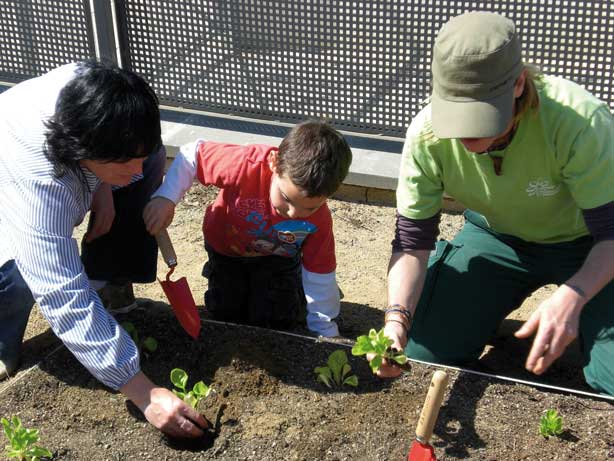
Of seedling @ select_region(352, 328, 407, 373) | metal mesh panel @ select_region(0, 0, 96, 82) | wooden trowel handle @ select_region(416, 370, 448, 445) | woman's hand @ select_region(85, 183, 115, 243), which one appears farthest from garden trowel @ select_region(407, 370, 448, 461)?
metal mesh panel @ select_region(0, 0, 96, 82)

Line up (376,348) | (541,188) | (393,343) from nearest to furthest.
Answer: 1. (376,348)
2. (393,343)
3. (541,188)

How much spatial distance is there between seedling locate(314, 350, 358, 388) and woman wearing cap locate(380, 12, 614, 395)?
19cm

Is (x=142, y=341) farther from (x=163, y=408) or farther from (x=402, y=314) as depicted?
(x=402, y=314)

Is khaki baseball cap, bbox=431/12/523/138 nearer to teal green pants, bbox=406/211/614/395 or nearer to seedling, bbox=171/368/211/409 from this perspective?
teal green pants, bbox=406/211/614/395

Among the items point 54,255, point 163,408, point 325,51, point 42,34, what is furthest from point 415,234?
point 42,34

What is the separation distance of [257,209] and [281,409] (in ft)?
2.46

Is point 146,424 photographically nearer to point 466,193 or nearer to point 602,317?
point 466,193

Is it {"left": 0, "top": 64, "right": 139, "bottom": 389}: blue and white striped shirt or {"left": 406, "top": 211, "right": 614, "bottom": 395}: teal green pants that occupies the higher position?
{"left": 0, "top": 64, "right": 139, "bottom": 389}: blue and white striped shirt

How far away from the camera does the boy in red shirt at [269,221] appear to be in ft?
8.73

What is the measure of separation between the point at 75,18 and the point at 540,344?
3.50 m

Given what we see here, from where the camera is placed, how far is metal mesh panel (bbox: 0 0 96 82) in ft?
15.7

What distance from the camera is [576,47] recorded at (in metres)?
4.14

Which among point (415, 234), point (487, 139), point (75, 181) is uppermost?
point (487, 139)

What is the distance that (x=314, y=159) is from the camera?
262 centimetres
